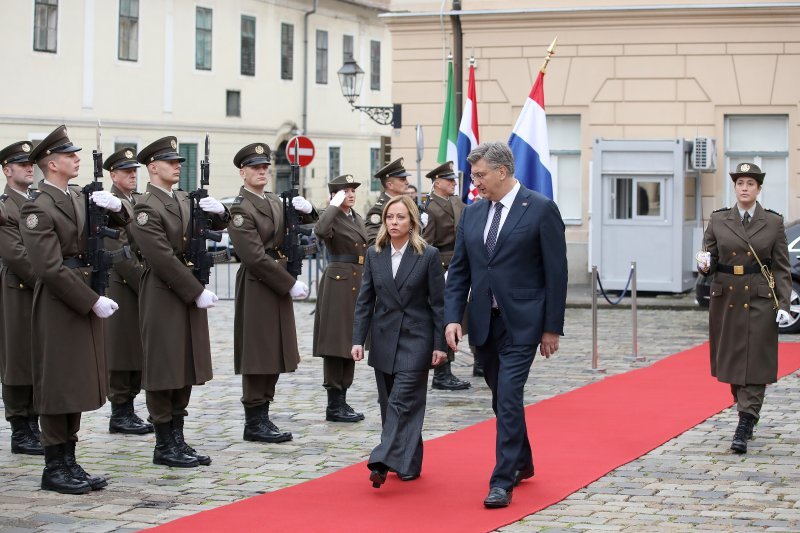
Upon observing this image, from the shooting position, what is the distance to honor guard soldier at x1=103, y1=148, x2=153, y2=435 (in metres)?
10.5

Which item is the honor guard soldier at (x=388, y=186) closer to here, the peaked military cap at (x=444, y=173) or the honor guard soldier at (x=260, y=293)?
the honor guard soldier at (x=260, y=293)

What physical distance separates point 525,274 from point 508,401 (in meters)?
0.74

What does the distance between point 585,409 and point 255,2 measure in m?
33.0

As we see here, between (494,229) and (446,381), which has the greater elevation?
(494,229)

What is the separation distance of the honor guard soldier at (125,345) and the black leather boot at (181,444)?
1.22m

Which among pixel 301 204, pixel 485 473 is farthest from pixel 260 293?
pixel 485 473

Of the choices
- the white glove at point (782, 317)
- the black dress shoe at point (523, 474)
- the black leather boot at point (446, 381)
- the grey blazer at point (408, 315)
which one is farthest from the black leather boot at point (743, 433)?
the black leather boot at point (446, 381)

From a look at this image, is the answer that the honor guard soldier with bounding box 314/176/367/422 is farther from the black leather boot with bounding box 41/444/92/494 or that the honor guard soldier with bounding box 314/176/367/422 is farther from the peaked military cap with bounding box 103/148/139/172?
the black leather boot with bounding box 41/444/92/494

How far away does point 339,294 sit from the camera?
11219 mm

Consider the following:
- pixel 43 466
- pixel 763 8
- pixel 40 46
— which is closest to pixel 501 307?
pixel 43 466

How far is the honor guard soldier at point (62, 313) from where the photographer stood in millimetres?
8297

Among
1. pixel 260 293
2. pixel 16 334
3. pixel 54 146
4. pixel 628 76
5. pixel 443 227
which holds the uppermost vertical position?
pixel 628 76

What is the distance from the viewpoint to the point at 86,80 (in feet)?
120

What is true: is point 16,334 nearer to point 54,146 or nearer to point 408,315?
point 54,146
